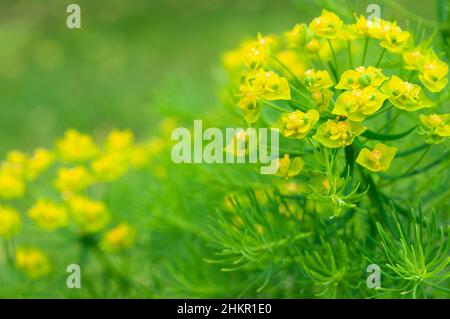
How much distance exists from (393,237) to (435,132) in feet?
0.62

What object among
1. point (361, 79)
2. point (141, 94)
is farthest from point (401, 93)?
point (141, 94)

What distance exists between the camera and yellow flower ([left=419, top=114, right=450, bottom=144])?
33.5 inches

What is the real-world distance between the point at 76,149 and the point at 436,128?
778 millimetres

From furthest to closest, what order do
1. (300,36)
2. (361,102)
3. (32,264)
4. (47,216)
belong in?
1. (32,264)
2. (47,216)
3. (300,36)
4. (361,102)

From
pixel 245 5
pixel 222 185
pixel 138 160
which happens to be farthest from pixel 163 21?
pixel 222 185

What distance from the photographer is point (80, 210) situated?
128 centimetres

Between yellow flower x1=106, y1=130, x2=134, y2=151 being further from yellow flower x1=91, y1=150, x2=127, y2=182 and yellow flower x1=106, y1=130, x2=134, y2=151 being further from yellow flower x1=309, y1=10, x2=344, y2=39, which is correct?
yellow flower x1=309, y1=10, x2=344, y2=39

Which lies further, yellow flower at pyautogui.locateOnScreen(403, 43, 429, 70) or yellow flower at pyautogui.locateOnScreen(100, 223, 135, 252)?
yellow flower at pyautogui.locateOnScreen(100, 223, 135, 252)

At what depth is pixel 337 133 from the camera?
32.1 inches

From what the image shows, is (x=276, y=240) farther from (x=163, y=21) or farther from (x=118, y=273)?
(x=163, y=21)

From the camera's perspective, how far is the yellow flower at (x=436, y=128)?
85cm

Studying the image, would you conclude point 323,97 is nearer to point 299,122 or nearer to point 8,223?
point 299,122

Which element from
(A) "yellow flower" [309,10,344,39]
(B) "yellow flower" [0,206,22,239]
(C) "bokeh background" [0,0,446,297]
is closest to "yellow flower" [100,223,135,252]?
(C) "bokeh background" [0,0,446,297]

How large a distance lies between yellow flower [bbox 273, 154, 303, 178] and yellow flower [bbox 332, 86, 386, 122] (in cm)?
11
